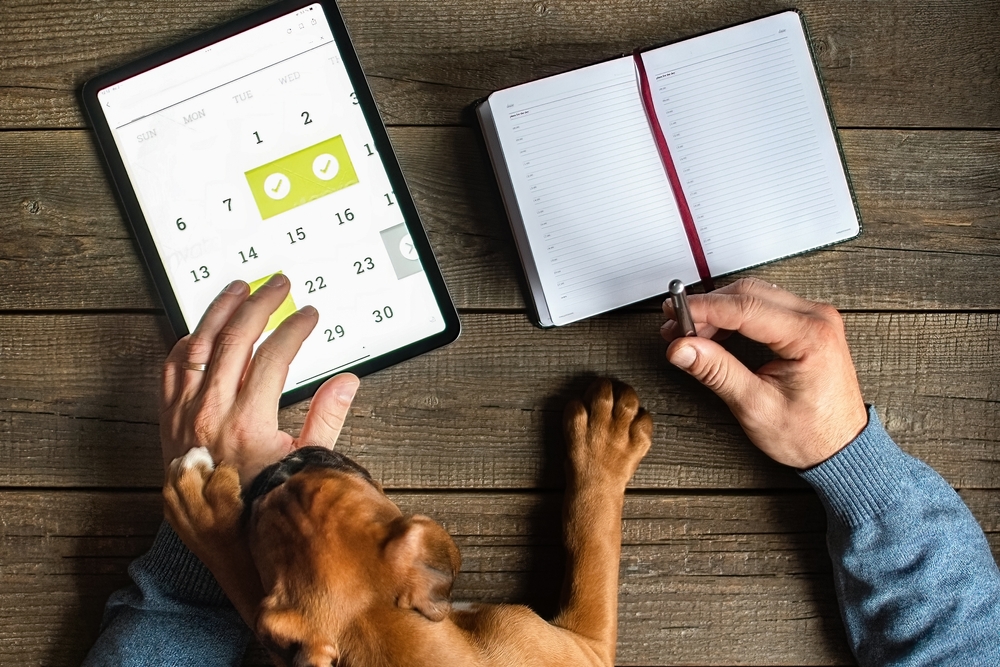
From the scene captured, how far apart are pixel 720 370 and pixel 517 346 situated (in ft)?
0.89

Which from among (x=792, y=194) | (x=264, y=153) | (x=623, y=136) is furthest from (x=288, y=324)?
(x=792, y=194)

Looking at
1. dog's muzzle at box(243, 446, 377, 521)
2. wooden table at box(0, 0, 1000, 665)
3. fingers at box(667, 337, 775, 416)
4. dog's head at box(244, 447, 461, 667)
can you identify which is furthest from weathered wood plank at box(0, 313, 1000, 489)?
dog's head at box(244, 447, 461, 667)

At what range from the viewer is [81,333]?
3.27 ft

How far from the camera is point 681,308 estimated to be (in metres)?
0.83

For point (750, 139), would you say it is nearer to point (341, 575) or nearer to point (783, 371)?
point (783, 371)

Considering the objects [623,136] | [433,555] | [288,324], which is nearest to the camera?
[433,555]

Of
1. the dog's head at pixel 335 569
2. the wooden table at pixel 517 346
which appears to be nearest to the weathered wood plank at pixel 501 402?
the wooden table at pixel 517 346

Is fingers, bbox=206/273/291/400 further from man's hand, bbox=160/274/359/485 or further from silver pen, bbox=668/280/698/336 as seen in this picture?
silver pen, bbox=668/280/698/336

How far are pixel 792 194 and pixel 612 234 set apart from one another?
241mm

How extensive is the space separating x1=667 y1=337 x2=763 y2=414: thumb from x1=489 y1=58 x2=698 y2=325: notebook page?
0.48 ft

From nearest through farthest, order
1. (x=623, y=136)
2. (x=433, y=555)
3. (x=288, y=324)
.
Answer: (x=433, y=555) < (x=288, y=324) < (x=623, y=136)

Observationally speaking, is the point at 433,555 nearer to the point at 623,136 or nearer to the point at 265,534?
→ the point at 265,534

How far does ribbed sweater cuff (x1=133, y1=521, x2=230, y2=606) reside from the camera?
93 cm

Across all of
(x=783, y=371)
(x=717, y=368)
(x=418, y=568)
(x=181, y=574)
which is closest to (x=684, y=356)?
(x=717, y=368)
